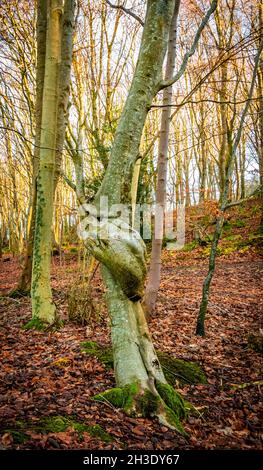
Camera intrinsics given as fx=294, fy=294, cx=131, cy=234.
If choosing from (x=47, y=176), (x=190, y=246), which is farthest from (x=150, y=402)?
(x=190, y=246)

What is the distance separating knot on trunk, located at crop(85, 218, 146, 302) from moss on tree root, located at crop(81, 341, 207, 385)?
1.30 m

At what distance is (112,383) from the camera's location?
312cm

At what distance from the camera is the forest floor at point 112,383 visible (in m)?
2.23

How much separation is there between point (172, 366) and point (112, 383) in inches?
36.6

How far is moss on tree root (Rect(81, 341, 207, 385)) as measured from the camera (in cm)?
350

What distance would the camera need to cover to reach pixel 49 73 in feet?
15.3

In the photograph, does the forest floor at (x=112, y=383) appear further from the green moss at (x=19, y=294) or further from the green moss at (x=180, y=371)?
the green moss at (x=19, y=294)

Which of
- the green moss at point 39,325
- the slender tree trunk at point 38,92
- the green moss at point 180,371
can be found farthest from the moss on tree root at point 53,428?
the slender tree trunk at point 38,92

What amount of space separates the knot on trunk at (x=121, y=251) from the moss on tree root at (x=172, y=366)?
1.30 metres

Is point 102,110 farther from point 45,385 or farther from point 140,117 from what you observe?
point 45,385

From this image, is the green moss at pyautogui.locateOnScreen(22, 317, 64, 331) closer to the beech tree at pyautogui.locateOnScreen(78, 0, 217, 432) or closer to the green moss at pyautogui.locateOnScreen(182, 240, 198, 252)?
the beech tree at pyautogui.locateOnScreen(78, 0, 217, 432)

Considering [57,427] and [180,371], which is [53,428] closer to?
[57,427]

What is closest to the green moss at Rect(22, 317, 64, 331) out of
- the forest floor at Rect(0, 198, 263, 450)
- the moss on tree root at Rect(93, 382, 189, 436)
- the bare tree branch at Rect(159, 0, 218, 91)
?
the forest floor at Rect(0, 198, 263, 450)
